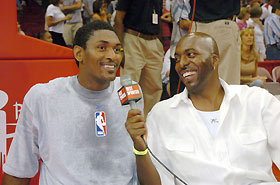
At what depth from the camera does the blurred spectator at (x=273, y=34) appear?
7.98m

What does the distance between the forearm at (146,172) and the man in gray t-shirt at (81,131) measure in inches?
4.2

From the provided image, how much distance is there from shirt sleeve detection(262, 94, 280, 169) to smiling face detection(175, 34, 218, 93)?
0.35 meters

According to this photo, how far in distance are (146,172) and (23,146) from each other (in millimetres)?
612

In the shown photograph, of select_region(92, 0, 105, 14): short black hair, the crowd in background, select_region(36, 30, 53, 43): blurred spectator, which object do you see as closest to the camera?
the crowd in background

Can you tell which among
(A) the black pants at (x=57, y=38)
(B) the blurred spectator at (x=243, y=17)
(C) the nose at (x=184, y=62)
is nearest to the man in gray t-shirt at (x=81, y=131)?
(C) the nose at (x=184, y=62)

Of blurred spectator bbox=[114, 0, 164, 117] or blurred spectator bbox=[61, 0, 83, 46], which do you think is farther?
blurred spectator bbox=[61, 0, 83, 46]

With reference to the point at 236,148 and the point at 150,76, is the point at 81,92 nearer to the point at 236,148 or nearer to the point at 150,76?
the point at 236,148

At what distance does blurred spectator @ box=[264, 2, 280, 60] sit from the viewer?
7984 mm

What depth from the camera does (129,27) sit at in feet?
12.3

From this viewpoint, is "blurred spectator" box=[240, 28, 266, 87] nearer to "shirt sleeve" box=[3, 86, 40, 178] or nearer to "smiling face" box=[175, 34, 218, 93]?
"smiling face" box=[175, 34, 218, 93]

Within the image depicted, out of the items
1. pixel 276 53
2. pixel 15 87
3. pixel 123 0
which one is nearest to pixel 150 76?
pixel 123 0

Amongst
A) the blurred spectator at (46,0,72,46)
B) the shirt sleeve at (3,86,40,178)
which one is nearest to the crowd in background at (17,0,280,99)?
the blurred spectator at (46,0,72,46)

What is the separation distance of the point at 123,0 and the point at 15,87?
5.33ft

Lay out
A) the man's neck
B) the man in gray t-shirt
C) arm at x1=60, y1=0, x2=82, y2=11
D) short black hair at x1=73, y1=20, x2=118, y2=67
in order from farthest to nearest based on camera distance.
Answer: arm at x1=60, y1=0, x2=82, y2=11, the man's neck, short black hair at x1=73, y1=20, x2=118, y2=67, the man in gray t-shirt
